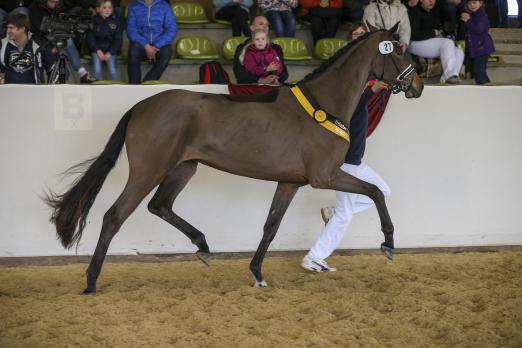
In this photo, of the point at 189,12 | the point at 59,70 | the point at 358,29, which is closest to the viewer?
the point at 358,29

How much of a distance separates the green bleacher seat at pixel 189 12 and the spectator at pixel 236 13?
1.56ft

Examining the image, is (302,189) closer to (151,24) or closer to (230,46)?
(151,24)

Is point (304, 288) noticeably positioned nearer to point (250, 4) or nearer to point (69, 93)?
point (69, 93)

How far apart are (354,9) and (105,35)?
3665mm

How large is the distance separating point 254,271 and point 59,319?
1633 mm

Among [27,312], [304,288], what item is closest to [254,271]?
[304,288]

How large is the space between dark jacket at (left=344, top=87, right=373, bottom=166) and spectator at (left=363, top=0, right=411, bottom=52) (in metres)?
3.59

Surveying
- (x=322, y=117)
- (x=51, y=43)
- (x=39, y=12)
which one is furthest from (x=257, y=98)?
(x=39, y=12)

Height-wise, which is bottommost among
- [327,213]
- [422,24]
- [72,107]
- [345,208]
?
[327,213]

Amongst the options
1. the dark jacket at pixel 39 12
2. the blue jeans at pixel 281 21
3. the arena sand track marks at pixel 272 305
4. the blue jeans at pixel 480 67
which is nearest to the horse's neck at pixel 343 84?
the arena sand track marks at pixel 272 305

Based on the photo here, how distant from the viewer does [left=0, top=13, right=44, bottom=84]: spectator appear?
7516 millimetres

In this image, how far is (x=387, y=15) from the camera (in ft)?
30.7

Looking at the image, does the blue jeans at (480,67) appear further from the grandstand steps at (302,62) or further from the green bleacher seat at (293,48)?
the green bleacher seat at (293,48)

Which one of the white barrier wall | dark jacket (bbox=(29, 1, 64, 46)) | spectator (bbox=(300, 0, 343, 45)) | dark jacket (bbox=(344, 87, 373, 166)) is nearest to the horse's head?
dark jacket (bbox=(344, 87, 373, 166))
